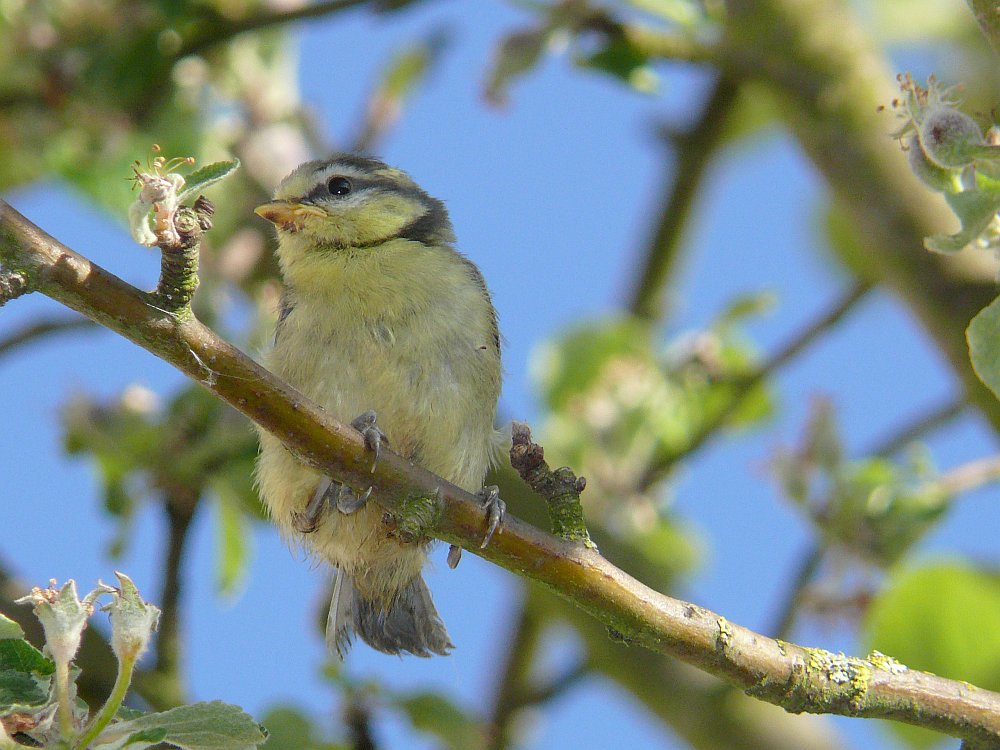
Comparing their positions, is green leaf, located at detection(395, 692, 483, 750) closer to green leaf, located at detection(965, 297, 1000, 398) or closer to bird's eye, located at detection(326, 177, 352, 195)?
bird's eye, located at detection(326, 177, 352, 195)

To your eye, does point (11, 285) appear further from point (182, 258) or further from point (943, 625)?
point (943, 625)

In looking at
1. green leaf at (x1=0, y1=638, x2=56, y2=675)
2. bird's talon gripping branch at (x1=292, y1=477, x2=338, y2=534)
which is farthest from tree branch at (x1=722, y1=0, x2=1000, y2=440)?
green leaf at (x1=0, y1=638, x2=56, y2=675)

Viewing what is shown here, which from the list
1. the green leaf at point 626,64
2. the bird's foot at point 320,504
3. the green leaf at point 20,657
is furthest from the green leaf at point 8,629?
the green leaf at point 626,64

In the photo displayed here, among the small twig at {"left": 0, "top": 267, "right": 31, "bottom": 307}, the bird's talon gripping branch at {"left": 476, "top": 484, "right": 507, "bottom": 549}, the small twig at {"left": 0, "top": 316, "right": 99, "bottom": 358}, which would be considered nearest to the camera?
the small twig at {"left": 0, "top": 267, "right": 31, "bottom": 307}

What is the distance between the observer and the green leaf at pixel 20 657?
2141 millimetres

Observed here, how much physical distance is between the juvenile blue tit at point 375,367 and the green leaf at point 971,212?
1.42 meters

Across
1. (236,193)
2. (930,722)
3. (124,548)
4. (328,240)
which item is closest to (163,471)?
(124,548)

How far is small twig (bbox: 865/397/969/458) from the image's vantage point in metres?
4.97

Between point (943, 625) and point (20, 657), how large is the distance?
2.27 m

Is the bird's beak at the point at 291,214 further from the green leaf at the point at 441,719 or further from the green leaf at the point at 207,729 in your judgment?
the green leaf at the point at 207,729

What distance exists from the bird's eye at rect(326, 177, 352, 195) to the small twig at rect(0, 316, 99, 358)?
3.40ft

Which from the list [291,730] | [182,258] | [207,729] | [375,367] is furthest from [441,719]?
[182,258]

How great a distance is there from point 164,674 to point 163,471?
2.08 ft

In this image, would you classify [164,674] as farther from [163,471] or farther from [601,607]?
[601,607]
